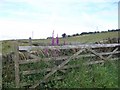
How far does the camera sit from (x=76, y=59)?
1176 cm

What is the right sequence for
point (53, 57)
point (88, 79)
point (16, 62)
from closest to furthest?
point (16, 62), point (88, 79), point (53, 57)

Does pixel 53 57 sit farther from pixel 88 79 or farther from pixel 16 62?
pixel 16 62

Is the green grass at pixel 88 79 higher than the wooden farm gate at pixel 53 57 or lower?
lower

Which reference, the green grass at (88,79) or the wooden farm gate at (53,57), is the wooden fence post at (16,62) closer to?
the wooden farm gate at (53,57)

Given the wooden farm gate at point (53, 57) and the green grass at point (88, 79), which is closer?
the wooden farm gate at point (53, 57)

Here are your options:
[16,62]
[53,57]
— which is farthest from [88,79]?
[16,62]

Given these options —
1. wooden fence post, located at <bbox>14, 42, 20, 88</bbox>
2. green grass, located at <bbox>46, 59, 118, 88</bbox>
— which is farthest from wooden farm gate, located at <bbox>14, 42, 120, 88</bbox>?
green grass, located at <bbox>46, 59, 118, 88</bbox>

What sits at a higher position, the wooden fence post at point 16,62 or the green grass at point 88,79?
the wooden fence post at point 16,62

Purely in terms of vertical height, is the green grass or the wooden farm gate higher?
the wooden farm gate

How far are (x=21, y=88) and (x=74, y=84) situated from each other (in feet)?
5.66

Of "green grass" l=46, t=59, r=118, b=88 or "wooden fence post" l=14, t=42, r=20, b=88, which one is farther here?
"green grass" l=46, t=59, r=118, b=88

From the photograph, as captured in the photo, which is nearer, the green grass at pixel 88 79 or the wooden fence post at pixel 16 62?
the wooden fence post at pixel 16 62

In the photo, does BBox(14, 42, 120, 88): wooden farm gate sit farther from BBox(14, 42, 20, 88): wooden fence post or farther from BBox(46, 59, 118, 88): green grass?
BBox(46, 59, 118, 88): green grass

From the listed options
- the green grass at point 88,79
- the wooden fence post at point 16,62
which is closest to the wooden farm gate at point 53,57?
the wooden fence post at point 16,62
